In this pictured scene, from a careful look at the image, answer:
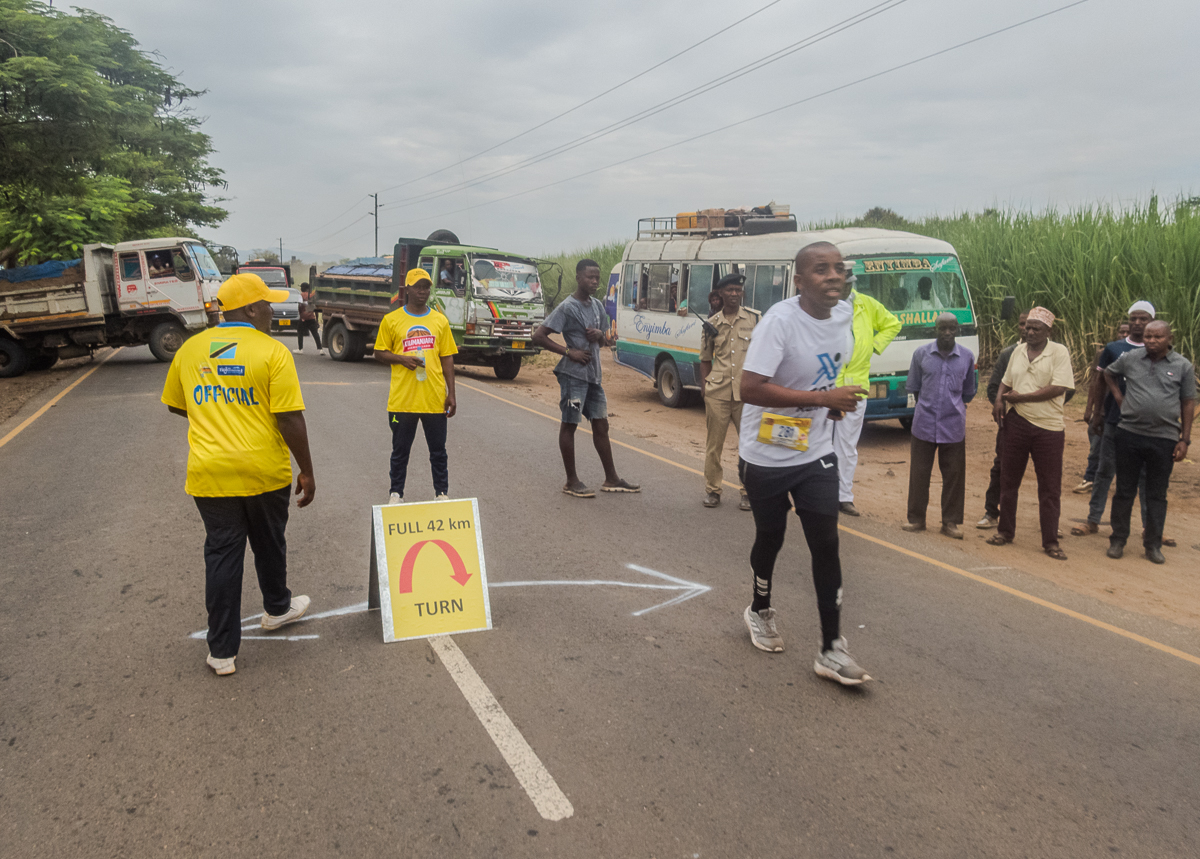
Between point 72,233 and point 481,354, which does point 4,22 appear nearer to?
point 72,233

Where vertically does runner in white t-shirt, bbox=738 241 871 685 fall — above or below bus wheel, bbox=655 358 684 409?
above

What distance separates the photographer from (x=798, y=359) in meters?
3.81

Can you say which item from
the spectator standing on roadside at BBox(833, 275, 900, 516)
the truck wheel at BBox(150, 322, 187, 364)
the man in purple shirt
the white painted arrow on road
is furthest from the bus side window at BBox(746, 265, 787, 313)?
the truck wheel at BBox(150, 322, 187, 364)

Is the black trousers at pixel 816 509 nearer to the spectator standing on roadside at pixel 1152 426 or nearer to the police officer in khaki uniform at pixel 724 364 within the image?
the police officer in khaki uniform at pixel 724 364

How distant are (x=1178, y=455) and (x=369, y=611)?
18.4 ft

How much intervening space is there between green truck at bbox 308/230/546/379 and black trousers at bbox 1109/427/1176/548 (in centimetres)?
1225

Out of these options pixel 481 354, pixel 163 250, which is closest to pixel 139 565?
pixel 481 354

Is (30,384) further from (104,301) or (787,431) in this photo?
(787,431)

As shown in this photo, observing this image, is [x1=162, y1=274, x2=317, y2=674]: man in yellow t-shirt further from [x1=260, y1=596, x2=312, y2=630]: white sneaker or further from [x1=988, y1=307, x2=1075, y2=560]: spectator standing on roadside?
[x1=988, y1=307, x2=1075, y2=560]: spectator standing on roadside

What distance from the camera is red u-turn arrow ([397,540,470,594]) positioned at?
4359 mm

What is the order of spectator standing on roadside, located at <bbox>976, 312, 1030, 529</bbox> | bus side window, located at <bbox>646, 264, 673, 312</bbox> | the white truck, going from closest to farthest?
spectator standing on roadside, located at <bbox>976, 312, 1030, 529</bbox> < bus side window, located at <bbox>646, 264, 673, 312</bbox> < the white truck

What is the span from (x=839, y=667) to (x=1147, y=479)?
3993 millimetres

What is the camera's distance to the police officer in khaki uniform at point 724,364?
7.23 metres

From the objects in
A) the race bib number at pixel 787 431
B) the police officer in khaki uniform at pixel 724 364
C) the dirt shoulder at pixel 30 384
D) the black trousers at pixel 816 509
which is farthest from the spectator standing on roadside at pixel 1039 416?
the dirt shoulder at pixel 30 384
